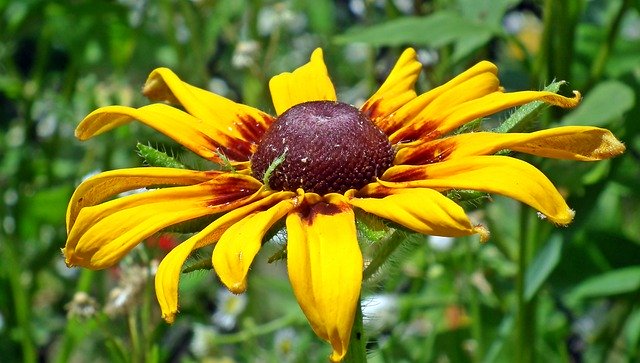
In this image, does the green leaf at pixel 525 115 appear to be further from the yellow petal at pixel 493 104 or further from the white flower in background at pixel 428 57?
the white flower in background at pixel 428 57

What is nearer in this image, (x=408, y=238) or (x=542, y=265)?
(x=408, y=238)

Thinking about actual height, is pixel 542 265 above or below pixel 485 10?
below

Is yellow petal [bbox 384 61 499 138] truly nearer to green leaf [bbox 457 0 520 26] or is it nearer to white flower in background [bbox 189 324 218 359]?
green leaf [bbox 457 0 520 26]

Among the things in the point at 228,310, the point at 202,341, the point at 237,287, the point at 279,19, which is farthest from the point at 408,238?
the point at 279,19

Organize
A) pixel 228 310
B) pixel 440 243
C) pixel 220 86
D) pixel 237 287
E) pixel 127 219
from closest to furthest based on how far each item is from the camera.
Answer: pixel 237 287
pixel 127 219
pixel 440 243
pixel 228 310
pixel 220 86

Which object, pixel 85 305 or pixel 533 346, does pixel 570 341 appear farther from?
pixel 85 305

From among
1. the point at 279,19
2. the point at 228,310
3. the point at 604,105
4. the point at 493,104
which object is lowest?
the point at 228,310

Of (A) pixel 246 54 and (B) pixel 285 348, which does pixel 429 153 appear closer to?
(B) pixel 285 348
